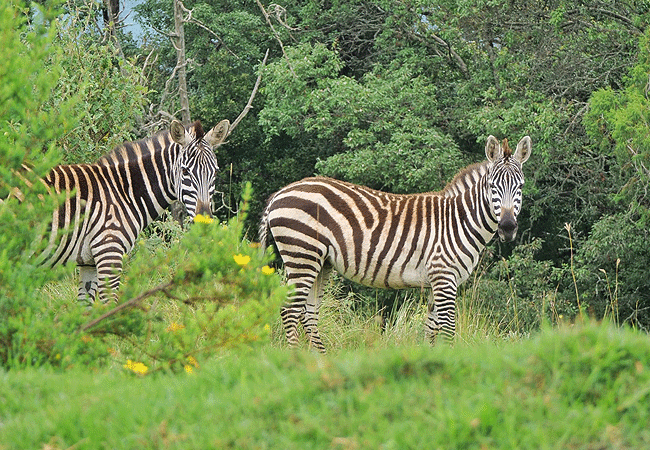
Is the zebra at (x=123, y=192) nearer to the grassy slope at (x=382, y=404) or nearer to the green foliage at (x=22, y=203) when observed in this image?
the green foliage at (x=22, y=203)

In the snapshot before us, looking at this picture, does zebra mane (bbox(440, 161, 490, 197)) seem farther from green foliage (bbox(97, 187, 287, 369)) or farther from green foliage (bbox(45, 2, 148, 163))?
green foliage (bbox(45, 2, 148, 163))

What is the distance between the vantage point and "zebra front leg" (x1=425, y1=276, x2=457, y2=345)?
8.72 metres

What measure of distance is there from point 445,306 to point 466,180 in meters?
1.67

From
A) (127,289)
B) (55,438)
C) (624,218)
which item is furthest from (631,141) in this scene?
(55,438)

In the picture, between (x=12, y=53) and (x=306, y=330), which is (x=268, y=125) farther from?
(x=12, y=53)

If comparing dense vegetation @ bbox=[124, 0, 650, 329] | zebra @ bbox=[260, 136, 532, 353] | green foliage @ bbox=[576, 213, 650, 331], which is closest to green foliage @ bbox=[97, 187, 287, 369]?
zebra @ bbox=[260, 136, 532, 353]

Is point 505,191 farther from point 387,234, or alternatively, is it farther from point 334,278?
point 334,278

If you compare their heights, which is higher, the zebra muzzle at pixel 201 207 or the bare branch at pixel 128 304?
the zebra muzzle at pixel 201 207

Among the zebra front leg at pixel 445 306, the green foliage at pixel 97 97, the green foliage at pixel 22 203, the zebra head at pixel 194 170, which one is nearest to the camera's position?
the green foliage at pixel 22 203

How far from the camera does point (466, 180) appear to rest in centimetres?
959

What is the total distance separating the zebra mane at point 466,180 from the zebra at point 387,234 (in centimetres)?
7

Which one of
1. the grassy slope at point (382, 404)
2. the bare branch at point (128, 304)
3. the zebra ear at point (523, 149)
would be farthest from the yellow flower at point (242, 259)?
the zebra ear at point (523, 149)

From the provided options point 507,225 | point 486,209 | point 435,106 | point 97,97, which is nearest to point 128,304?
point 507,225

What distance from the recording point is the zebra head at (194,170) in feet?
27.8
